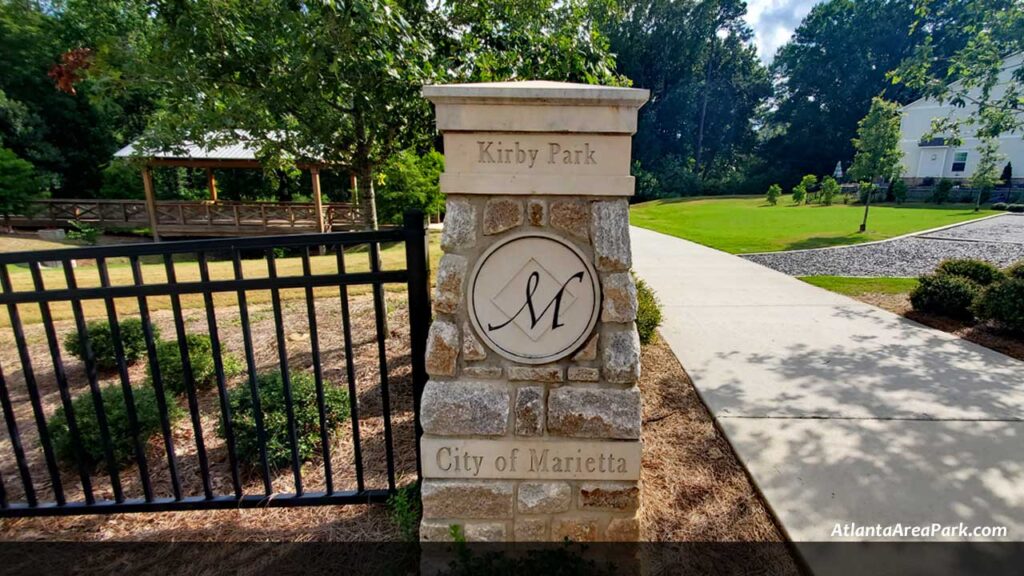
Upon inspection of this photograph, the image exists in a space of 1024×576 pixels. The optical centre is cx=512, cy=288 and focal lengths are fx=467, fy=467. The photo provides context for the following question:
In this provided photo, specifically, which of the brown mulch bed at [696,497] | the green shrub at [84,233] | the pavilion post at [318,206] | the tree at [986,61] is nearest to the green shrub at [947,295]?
the tree at [986,61]

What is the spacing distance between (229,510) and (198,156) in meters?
14.4

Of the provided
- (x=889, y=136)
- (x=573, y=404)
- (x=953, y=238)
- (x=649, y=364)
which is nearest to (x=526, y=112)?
(x=573, y=404)

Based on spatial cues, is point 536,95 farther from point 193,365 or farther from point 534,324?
point 193,365

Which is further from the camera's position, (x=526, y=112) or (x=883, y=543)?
(x=883, y=543)

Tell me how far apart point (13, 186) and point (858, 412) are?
23754mm

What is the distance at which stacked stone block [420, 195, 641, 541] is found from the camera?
6.16 feet

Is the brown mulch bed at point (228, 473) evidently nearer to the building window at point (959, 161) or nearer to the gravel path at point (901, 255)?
the gravel path at point (901, 255)

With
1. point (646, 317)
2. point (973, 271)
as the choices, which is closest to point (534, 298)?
point (646, 317)

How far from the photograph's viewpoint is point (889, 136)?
16.2m

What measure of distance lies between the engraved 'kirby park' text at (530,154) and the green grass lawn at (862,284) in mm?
7181

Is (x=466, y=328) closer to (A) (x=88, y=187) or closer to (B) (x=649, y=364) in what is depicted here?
(B) (x=649, y=364)

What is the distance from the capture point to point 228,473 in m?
2.82

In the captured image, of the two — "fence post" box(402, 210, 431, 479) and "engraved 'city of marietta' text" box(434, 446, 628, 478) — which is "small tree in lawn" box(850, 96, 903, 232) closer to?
"engraved 'city of marietta' text" box(434, 446, 628, 478)

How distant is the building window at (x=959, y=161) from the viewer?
94.9ft
